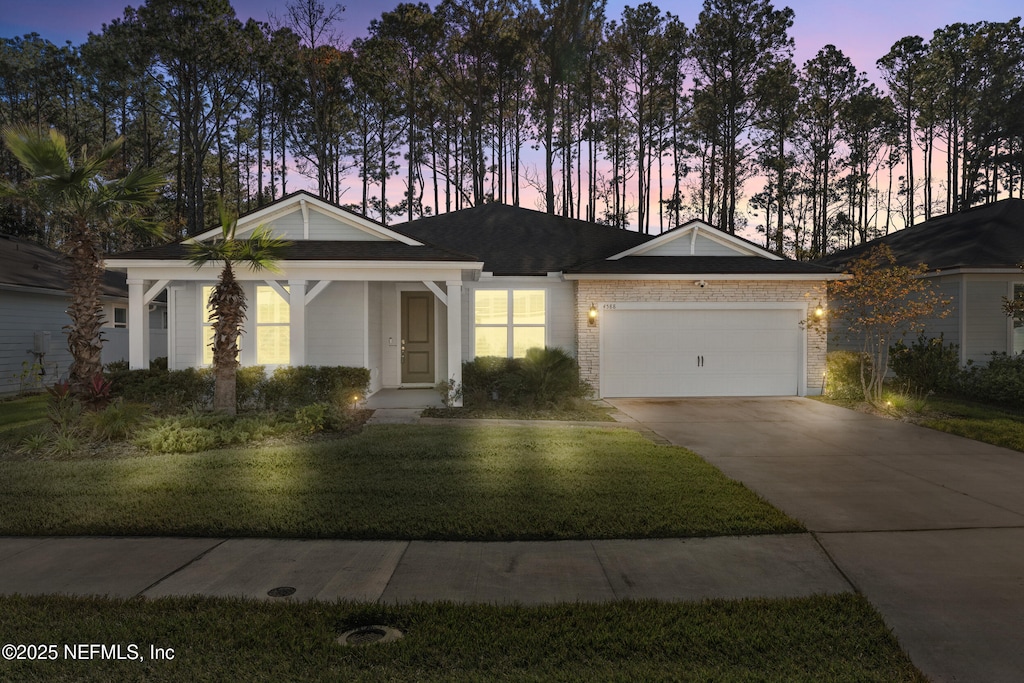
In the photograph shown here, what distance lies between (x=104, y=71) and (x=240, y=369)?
2574cm

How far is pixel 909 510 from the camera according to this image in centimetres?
549

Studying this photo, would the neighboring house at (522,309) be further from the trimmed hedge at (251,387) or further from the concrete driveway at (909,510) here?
the concrete driveway at (909,510)

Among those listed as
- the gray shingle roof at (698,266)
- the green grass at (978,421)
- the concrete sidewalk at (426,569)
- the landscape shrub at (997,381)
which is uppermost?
the gray shingle roof at (698,266)

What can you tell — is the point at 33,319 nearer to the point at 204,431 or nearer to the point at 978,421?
the point at 204,431

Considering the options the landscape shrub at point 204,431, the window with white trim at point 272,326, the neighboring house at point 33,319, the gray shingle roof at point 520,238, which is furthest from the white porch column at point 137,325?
the gray shingle roof at point 520,238

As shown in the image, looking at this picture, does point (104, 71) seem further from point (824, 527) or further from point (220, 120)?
point (824, 527)

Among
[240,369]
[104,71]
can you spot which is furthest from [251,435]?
[104,71]

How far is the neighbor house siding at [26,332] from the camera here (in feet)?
46.4

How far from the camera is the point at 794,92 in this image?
28.0 meters

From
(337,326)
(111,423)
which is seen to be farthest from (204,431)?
(337,326)

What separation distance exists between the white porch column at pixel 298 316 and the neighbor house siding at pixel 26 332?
662 centimetres

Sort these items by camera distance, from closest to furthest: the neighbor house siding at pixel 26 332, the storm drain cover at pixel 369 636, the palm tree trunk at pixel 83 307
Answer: the storm drain cover at pixel 369 636 < the palm tree trunk at pixel 83 307 < the neighbor house siding at pixel 26 332

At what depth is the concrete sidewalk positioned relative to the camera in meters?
3.79

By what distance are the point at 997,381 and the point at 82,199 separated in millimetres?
16928
